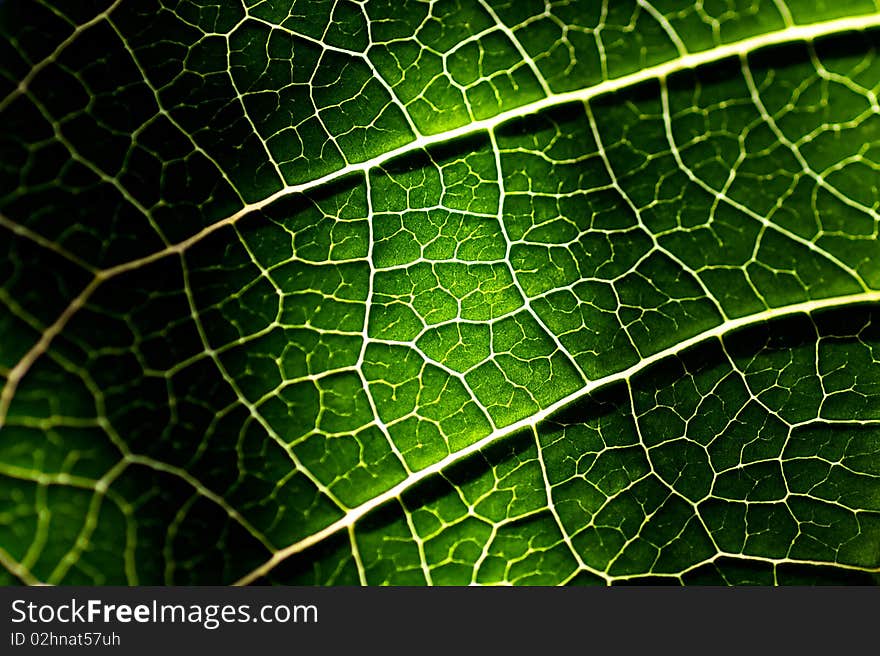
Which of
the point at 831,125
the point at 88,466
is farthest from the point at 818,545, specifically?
the point at 88,466

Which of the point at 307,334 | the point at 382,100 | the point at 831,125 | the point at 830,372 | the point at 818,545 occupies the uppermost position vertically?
the point at 382,100

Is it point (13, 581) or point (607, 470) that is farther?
point (607, 470)

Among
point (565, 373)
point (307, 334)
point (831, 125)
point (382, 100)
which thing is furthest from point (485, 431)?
point (831, 125)

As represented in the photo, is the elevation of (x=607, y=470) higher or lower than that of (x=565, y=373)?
lower

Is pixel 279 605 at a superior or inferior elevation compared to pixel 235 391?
inferior

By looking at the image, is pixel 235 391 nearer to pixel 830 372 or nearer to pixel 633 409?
pixel 633 409

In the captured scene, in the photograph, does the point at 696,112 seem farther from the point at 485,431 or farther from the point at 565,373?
the point at 485,431
